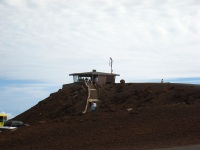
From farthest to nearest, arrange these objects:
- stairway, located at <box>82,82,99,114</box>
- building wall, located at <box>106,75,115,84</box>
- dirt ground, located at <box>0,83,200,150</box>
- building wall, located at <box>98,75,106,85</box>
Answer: building wall, located at <box>106,75,115,84</box> → building wall, located at <box>98,75,106,85</box> → stairway, located at <box>82,82,99,114</box> → dirt ground, located at <box>0,83,200,150</box>

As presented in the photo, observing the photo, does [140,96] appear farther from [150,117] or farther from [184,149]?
[184,149]

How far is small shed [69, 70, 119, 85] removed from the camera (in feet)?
220

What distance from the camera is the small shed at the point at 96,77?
67.1m

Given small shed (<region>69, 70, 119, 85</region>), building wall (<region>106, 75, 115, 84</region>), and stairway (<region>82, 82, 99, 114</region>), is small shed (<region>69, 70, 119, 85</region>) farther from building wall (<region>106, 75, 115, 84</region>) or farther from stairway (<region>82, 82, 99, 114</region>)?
stairway (<region>82, 82, 99, 114</region>)

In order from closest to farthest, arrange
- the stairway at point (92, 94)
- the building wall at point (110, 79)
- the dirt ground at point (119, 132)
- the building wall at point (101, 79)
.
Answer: the dirt ground at point (119, 132), the stairway at point (92, 94), the building wall at point (101, 79), the building wall at point (110, 79)

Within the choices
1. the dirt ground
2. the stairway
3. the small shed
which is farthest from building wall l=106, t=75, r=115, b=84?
the dirt ground

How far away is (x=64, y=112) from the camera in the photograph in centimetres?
5044

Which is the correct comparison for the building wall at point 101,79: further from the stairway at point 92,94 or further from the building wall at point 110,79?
the stairway at point 92,94

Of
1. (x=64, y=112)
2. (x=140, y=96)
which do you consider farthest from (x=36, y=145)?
(x=64, y=112)

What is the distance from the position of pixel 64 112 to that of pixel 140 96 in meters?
A: 10.1

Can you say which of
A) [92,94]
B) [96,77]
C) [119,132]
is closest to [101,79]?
[96,77]

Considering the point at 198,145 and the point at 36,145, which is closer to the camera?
the point at 198,145

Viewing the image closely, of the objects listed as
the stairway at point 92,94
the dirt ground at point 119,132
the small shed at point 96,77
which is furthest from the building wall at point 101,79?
the dirt ground at point 119,132

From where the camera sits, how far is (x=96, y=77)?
67.8m
